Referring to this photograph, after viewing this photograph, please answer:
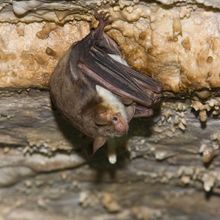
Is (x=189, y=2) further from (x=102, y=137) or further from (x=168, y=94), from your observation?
(x=102, y=137)

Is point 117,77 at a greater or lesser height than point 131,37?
lesser

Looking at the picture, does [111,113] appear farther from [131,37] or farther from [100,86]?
[131,37]

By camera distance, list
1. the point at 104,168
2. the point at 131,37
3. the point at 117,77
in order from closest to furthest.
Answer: the point at 117,77 < the point at 131,37 < the point at 104,168

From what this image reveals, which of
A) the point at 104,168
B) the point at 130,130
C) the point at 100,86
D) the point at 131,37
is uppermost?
the point at 131,37

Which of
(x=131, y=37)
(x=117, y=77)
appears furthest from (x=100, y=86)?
(x=131, y=37)

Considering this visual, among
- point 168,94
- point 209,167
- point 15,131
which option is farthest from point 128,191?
point 168,94

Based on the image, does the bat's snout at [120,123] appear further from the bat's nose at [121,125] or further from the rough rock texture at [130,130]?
the rough rock texture at [130,130]
